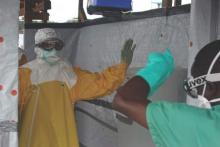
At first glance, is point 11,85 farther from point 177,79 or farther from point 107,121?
point 107,121

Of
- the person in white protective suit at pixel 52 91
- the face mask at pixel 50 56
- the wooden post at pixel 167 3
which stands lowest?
the person in white protective suit at pixel 52 91

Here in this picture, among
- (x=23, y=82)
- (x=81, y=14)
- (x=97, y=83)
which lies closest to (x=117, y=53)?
(x=97, y=83)

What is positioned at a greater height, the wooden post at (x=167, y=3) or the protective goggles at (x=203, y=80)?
the wooden post at (x=167, y=3)

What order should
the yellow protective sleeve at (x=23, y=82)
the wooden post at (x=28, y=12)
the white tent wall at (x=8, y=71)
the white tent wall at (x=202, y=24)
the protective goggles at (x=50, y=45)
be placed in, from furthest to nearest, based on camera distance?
the wooden post at (x=28, y=12), the protective goggles at (x=50, y=45), the yellow protective sleeve at (x=23, y=82), the white tent wall at (x=202, y=24), the white tent wall at (x=8, y=71)

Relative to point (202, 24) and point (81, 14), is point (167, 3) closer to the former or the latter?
point (202, 24)

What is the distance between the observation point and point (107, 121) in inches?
174

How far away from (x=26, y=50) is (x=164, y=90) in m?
3.09

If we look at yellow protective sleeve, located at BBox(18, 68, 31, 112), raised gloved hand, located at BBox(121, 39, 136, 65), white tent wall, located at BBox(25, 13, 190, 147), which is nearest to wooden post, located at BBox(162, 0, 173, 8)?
white tent wall, located at BBox(25, 13, 190, 147)

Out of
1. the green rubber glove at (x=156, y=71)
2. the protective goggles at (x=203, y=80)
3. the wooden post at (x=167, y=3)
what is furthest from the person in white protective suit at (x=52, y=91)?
the protective goggles at (x=203, y=80)

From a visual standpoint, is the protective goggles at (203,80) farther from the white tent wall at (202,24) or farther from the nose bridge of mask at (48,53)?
the nose bridge of mask at (48,53)

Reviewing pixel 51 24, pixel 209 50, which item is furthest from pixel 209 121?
pixel 51 24

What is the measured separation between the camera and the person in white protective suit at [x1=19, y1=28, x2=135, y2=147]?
3100 mm

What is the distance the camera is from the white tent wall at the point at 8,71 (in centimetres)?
214

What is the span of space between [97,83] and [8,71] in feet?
3.67
